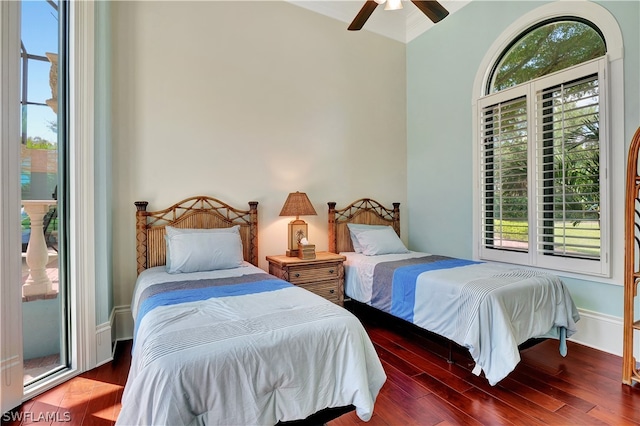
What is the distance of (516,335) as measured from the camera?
2.15 m

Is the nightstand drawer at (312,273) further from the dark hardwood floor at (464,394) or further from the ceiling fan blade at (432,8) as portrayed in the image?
the ceiling fan blade at (432,8)

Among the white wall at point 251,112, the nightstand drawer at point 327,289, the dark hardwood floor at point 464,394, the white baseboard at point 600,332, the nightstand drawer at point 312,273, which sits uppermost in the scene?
the white wall at point 251,112

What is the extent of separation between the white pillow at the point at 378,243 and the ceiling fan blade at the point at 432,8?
210cm

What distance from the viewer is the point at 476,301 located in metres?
2.14

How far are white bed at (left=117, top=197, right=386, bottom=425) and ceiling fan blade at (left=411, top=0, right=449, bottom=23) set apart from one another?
214 centimetres

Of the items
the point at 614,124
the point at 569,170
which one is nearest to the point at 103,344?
the point at 569,170

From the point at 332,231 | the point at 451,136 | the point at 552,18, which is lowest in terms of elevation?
the point at 332,231

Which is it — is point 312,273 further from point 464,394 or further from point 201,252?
point 464,394

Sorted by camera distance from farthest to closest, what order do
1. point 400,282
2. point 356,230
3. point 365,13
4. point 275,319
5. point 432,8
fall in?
point 356,230, point 400,282, point 365,13, point 432,8, point 275,319

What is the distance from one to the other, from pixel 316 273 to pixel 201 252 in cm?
110

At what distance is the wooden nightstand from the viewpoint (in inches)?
121

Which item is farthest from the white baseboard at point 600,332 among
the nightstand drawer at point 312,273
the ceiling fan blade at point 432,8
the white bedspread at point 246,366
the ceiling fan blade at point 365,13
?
the ceiling fan blade at point 365,13

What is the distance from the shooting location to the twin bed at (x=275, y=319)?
1.22m

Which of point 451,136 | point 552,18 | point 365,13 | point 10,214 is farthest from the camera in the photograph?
point 451,136
